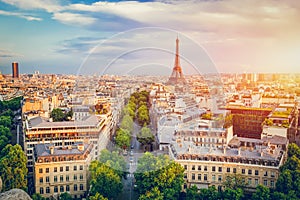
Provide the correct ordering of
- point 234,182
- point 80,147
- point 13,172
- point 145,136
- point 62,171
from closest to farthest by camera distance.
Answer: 1. point 145,136
2. point 234,182
3. point 13,172
4. point 62,171
5. point 80,147

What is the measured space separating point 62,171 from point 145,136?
2.84m

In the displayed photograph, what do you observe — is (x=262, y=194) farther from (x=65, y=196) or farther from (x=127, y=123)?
(x=65, y=196)

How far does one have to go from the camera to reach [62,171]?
284 inches

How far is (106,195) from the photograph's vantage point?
6555 mm

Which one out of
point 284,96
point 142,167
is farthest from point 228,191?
point 284,96

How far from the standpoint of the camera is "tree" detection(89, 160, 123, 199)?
6.49 m

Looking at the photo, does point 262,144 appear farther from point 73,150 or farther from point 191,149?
point 73,150

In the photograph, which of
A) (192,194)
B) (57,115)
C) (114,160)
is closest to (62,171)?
(114,160)

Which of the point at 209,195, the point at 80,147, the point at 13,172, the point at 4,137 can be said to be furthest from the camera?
the point at 4,137

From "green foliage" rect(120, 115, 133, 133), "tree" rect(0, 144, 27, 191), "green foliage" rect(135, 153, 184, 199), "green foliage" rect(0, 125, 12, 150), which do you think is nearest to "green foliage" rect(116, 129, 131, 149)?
"green foliage" rect(120, 115, 133, 133)

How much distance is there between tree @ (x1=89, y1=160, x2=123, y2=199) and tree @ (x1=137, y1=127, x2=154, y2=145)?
108 cm

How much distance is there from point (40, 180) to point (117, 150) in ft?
7.74

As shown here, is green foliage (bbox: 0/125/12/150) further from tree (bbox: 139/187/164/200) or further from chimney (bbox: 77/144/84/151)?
tree (bbox: 139/187/164/200)

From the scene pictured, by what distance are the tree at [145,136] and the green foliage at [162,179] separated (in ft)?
1.07
